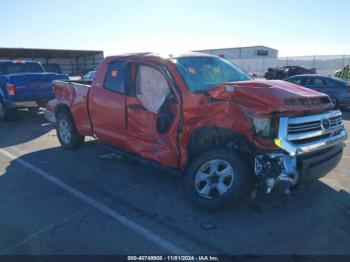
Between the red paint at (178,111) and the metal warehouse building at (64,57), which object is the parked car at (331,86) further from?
the metal warehouse building at (64,57)

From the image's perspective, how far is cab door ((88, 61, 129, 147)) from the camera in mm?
5086

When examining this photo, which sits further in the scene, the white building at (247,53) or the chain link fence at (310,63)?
the white building at (247,53)

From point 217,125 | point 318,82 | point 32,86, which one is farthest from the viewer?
point 318,82

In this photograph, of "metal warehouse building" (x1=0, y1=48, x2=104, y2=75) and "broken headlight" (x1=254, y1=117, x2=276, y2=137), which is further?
"metal warehouse building" (x1=0, y1=48, x2=104, y2=75)

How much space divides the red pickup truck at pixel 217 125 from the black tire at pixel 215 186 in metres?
0.01

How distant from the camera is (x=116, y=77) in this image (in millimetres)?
5273

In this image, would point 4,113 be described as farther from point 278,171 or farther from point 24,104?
point 278,171

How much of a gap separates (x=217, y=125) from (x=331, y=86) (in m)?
9.99

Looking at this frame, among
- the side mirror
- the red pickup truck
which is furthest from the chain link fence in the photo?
the side mirror

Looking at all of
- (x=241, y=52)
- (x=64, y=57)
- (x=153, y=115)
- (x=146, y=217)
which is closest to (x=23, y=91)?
(x=153, y=115)

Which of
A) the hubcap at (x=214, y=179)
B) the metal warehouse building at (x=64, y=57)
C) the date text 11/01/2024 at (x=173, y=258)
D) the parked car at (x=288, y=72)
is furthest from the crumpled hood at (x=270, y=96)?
the metal warehouse building at (x=64, y=57)

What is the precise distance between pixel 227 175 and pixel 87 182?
2.35 meters

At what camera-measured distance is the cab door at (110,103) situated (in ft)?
16.7

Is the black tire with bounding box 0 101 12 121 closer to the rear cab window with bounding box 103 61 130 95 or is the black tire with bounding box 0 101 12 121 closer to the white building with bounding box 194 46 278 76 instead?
the rear cab window with bounding box 103 61 130 95
